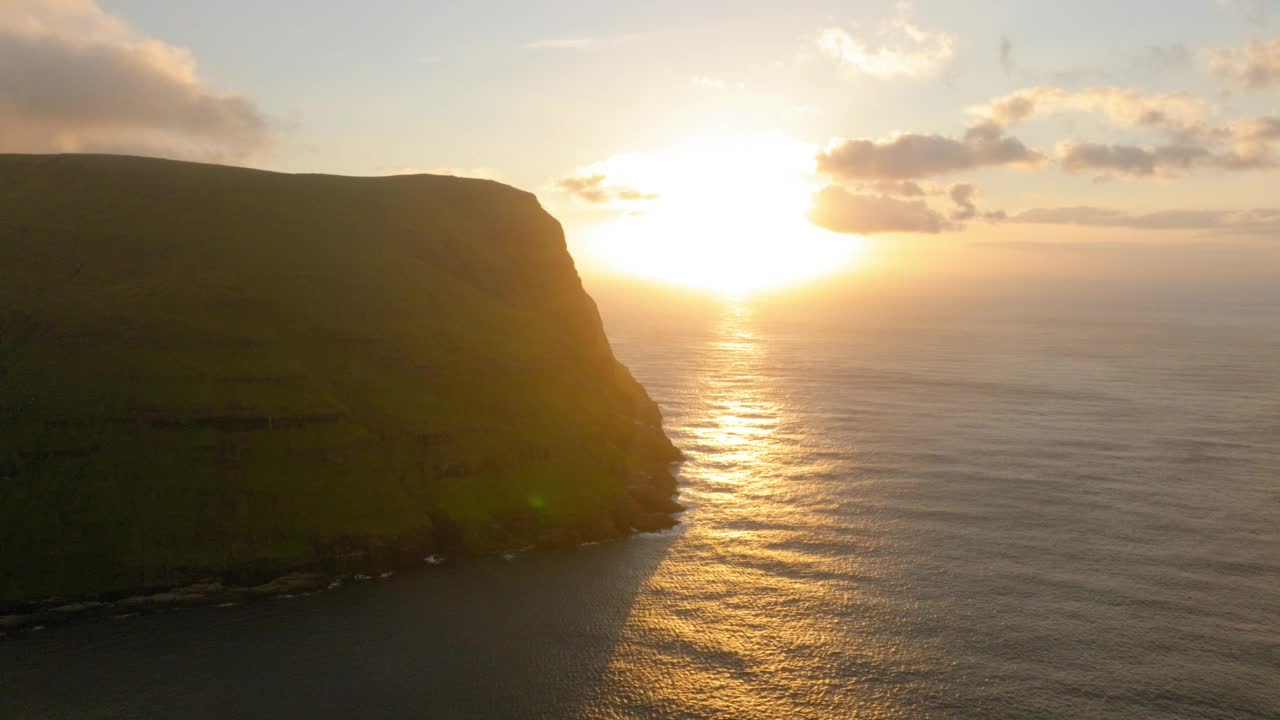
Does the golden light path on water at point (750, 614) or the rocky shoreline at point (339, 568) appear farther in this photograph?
the rocky shoreline at point (339, 568)

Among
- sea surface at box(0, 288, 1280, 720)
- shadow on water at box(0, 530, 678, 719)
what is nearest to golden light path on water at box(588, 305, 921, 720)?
sea surface at box(0, 288, 1280, 720)

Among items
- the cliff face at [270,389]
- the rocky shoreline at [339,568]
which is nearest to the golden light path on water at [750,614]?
the rocky shoreline at [339,568]

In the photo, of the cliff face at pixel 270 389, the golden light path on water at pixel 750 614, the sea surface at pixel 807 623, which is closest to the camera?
the sea surface at pixel 807 623

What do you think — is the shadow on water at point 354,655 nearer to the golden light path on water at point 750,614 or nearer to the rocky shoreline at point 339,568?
the rocky shoreline at point 339,568

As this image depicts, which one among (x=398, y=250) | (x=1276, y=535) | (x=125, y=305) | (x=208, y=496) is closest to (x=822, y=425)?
(x=1276, y=535)

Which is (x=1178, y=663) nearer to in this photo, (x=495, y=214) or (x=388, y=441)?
(x=388, y=441)

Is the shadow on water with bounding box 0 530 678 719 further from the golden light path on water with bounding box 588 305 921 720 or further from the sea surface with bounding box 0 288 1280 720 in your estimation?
the golden light path on water with bounding box 588 305 921 720

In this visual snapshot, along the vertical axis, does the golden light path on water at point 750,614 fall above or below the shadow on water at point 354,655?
above
